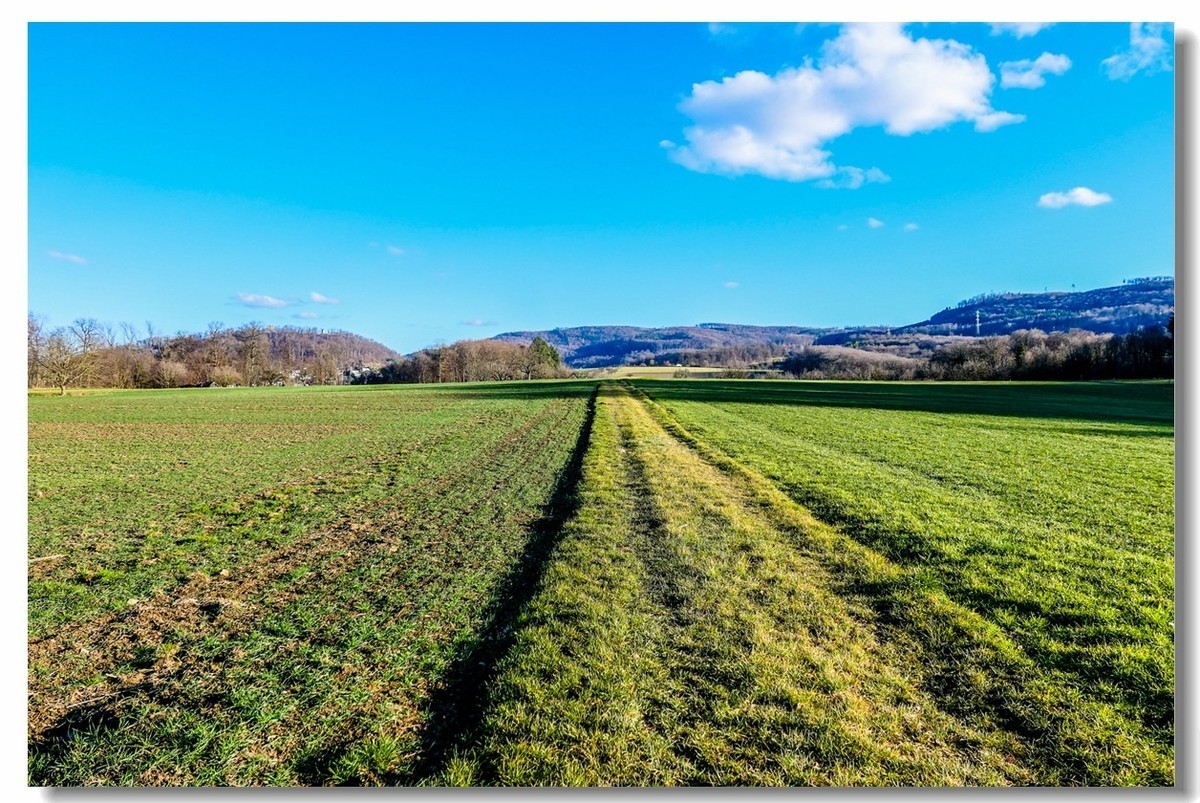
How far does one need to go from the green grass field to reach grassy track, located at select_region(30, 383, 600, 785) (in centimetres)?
3

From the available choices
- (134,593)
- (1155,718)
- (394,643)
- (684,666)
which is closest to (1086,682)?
(1155,718)

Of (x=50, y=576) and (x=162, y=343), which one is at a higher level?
(x=162, y=343)

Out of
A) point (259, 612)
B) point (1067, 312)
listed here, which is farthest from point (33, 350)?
point (1067, 312)

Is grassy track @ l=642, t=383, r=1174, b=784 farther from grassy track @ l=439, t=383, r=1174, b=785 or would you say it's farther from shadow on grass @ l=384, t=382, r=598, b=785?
shadow on grass @ l=384, t=382, r=598, b=785

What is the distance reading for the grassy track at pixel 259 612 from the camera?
150 inches

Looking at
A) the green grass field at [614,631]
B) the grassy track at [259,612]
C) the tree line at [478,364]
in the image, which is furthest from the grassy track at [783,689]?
the tree line at [478,364]

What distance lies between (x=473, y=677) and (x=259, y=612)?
3180 millimetres

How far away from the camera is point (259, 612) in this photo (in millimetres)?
6117

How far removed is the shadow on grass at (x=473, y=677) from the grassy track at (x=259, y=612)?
0.09 m

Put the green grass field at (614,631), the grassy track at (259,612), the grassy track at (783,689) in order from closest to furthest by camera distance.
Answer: the grassy track at (783,689) < the green grass field at (614,631) < the grassy track at (259,612)

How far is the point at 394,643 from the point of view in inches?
206

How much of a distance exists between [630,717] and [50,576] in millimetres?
8523

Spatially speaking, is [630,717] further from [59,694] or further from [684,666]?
[59,694]

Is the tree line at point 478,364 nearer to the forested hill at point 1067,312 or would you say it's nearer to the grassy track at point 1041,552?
the forested hill at point 1067,312
